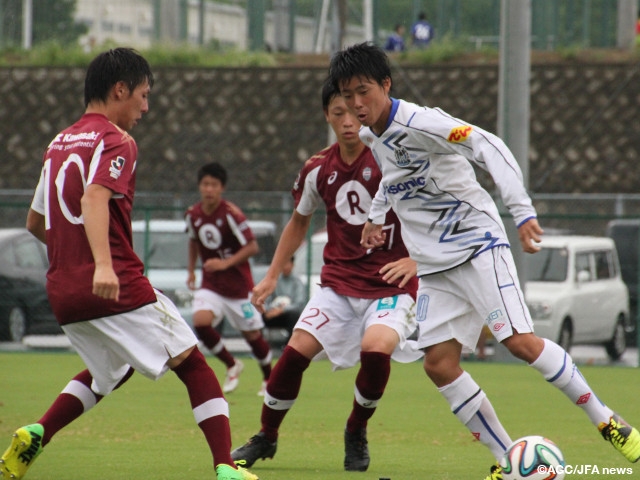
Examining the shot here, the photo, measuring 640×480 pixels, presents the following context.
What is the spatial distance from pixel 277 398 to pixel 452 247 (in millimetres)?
1649

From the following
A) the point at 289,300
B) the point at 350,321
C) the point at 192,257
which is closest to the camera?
the point at 350,321

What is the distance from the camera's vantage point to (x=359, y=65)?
20.1ft

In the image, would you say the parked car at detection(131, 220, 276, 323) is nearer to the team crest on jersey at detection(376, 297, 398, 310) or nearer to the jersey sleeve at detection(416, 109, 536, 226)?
the team crest on jersey at detection(376, 297, 398, 310)

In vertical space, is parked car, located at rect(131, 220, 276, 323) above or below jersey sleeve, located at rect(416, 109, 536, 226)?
below

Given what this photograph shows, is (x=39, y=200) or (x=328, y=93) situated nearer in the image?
(x=39, y=200)

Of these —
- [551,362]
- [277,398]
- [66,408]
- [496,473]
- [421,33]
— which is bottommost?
[496,473]

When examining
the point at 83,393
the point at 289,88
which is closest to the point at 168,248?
the point at 289,88

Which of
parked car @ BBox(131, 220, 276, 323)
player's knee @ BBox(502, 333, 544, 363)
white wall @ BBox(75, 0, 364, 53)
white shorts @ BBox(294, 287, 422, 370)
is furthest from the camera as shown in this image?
white wall @ BBox(75, 0, 364, 53)

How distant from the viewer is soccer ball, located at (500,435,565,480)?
559 centimetres

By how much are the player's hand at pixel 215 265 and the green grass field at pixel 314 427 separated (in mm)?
1313

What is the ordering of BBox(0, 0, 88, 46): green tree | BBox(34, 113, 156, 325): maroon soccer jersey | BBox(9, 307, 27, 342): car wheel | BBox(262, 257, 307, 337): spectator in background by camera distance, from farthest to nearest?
BBox(0, 0, 88, 46): green tree, BBox(9, 307, 27, 342): car wheel, BBox(262, 257, 307, 337): spectator in background, BBox(34, 113, 156, 325): maroon soccer jersey

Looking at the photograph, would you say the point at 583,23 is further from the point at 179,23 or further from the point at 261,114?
the point at 179,23

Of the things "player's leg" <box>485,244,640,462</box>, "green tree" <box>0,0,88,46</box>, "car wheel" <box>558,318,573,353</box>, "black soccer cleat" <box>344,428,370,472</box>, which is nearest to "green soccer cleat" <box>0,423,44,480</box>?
"black soccer cleat" <box>344,428,370,472</box>

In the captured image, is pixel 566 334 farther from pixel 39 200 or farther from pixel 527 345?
pixel 39 200
